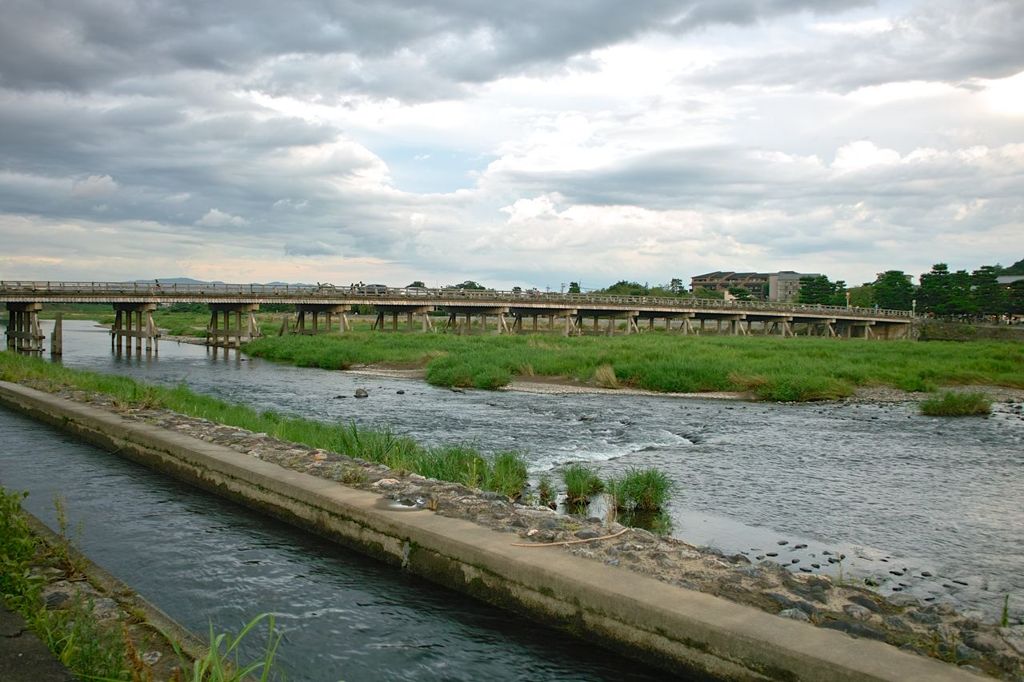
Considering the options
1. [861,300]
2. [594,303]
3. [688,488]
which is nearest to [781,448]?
[688,488]

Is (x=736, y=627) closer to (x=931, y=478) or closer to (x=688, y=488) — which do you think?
(x=688, y=488)

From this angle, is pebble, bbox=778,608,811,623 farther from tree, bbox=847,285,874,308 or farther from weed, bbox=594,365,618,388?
tree, bbox=847,285,874,308

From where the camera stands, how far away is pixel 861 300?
16125 cm

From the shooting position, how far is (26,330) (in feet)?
188

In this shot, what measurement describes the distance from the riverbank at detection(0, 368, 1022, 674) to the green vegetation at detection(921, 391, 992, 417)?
22.9 m

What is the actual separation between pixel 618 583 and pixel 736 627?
139 cm

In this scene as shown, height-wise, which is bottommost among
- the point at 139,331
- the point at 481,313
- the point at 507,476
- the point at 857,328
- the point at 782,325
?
the point at 507,476

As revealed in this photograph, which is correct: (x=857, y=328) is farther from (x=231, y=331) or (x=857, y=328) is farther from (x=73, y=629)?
(x=73, y=629)

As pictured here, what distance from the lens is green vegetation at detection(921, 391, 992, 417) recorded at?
28703 mm

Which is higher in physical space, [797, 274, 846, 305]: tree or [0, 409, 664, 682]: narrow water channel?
[797, 274, 846, 305]: tree

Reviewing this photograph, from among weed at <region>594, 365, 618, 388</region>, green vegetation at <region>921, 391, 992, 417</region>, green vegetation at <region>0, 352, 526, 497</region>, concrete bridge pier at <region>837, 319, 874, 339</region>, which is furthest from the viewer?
concrete bridge pier at <region>837, 319, 874, 339</region>

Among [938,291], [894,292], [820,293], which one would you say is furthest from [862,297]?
[938,291]

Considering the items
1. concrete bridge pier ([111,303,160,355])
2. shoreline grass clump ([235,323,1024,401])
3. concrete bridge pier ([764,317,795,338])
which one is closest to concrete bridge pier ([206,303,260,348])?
concrete bridge pier ([111,303,160,355])

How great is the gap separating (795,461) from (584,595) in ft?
42.9
